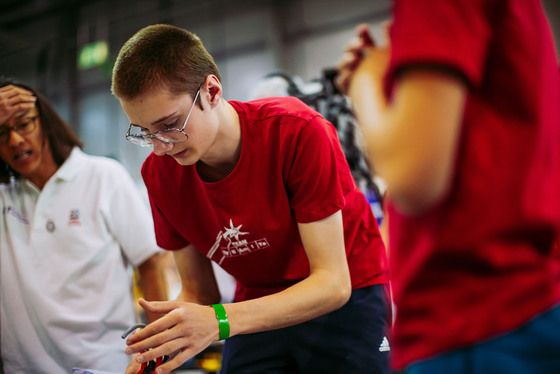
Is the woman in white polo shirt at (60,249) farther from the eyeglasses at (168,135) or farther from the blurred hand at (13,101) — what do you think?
the eyeglasses at (168,135)

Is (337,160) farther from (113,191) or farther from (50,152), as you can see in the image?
(50,152)

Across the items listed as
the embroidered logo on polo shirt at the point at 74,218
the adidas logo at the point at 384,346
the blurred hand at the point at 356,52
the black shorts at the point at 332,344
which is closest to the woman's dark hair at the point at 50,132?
the embroidered logo on polo shirt at the point at 74,218

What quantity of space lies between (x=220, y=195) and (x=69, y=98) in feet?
23.5

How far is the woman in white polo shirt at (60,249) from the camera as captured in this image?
6.52 feet

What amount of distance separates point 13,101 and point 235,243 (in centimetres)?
120

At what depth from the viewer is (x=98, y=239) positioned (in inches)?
81.0

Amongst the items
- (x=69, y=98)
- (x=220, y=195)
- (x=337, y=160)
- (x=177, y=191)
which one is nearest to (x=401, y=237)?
(x=337, y=160)

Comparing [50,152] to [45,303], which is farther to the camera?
[50,152]

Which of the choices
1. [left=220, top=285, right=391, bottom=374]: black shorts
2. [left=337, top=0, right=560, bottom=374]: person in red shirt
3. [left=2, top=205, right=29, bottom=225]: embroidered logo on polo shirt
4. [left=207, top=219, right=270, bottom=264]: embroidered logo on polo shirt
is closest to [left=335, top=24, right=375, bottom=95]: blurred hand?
[left=337, top=0, right=560, bottom=374]: person in red shirt

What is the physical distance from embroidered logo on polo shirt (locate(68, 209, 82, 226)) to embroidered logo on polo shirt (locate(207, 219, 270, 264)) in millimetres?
827

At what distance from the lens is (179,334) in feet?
3.81

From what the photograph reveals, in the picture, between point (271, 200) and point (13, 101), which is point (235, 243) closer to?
point (271, 200)

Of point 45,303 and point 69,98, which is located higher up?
point 69,98

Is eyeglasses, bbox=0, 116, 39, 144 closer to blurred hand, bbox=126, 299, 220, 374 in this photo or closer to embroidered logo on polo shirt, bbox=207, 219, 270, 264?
embroidered logo on polo shirt, bbox=207, 219, 270, 264
